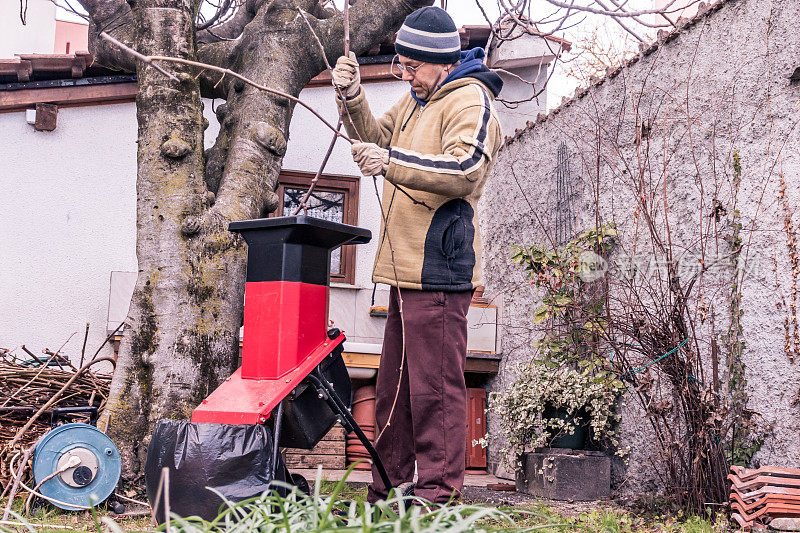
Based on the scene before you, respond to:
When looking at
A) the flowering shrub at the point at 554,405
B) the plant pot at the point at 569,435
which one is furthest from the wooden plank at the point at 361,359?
the plant pot at the point at 569,435

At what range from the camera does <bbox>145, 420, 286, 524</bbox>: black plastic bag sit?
201cm

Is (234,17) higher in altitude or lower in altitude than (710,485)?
higher

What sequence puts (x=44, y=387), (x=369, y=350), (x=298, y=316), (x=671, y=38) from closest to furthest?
(x=298, y=316)
(x=44, y=387)
(x=671, y=38)
(x=369, y=350)

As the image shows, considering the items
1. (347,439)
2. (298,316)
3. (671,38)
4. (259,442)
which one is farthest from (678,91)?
(347,439)

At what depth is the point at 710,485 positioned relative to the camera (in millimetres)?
2916

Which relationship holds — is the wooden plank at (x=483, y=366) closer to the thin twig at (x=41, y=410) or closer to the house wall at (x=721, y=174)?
the house wall at (x=721, y=174)

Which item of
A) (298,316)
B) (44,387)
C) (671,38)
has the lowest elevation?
(44,387)

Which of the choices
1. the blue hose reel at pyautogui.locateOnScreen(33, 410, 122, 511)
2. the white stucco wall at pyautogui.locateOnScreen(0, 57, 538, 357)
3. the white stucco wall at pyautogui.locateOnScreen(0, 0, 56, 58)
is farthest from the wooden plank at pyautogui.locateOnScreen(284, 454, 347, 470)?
the white stucco wall at pyautogui.locateOnScreen(0, 0, 56, 58)

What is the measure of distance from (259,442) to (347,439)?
3562mm

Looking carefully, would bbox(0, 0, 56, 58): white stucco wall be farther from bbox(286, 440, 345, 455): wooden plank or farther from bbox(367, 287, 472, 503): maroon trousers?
bbox(367, 287, 472, 503): maroon trousers

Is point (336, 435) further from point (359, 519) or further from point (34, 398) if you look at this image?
point (359, 519)

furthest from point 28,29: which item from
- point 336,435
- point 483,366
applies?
point 483,366

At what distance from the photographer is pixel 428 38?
8.87 ft

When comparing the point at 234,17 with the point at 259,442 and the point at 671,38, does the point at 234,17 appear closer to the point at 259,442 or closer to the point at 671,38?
the point at 671,38
